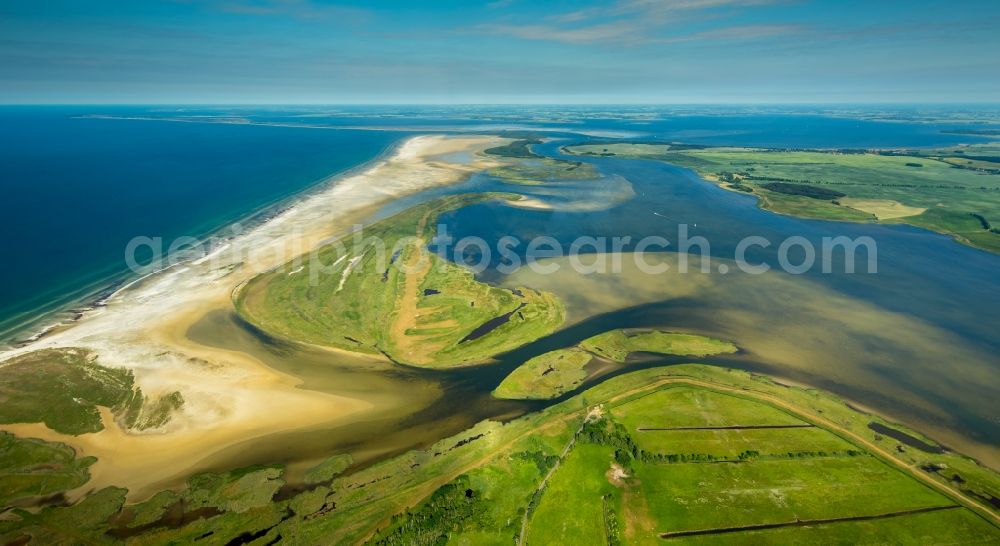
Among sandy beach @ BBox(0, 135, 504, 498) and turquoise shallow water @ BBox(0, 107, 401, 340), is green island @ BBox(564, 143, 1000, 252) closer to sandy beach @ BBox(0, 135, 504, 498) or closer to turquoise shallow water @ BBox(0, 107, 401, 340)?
sandy beach @ BBox(0, 135, 504, 498)

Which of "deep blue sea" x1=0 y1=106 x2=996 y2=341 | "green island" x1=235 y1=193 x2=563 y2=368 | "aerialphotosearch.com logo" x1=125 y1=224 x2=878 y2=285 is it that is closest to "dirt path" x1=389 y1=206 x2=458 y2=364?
"green island" x1=235 y1=193 x2=563 y2=368

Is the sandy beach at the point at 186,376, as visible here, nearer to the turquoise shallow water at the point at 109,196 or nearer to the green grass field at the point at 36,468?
the green grass field at the point at 36,468

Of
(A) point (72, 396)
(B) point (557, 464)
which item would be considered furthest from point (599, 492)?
(A) point (72, 396)

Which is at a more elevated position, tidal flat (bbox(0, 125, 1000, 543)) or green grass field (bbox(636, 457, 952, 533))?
tidal flat (bbox(0, 125, 1000, 543))

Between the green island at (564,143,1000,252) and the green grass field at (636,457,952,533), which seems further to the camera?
the green island at (564,143,1000,252)

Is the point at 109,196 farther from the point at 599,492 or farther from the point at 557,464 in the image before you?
the point at 599,492

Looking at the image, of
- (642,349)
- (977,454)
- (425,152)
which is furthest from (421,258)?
(425,152)

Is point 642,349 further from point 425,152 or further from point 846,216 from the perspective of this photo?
point 425,152
